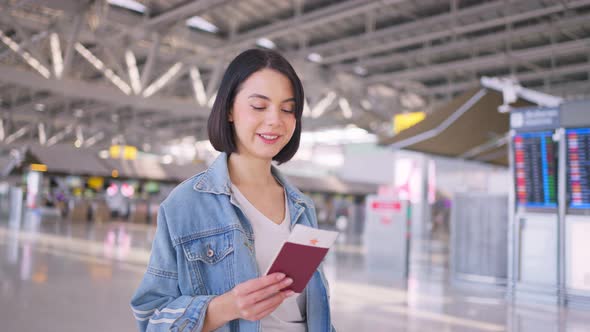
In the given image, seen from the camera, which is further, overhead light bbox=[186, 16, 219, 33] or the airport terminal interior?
overhead light bbox=[186, 16, 219, 33]

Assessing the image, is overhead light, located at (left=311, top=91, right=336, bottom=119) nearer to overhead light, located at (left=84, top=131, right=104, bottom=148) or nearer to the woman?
the woman

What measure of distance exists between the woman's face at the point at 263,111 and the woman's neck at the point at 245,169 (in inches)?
2.4

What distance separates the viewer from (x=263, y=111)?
4.86 feet

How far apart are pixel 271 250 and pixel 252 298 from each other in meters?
Answer: 0.25

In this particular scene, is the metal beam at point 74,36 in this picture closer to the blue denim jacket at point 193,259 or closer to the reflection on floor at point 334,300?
the reflection on floor at point 334,300

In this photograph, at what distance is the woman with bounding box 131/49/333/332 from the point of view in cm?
130

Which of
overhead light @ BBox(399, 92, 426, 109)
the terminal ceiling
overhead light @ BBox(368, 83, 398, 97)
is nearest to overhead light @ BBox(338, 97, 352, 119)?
the terminal ceiling

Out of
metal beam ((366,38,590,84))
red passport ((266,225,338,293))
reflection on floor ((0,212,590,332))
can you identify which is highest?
metal beam ((366,38,590,84))

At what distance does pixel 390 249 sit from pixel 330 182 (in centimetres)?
1787

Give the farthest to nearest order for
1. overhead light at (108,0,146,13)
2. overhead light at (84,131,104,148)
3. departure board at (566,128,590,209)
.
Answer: overhead light at (84,131,104,148) < overhead light at (108,0,146,13) < departure board at (566,128,590,209)

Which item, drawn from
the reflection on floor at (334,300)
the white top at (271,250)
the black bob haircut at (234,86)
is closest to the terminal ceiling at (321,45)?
the reflection on floor at (334,300)

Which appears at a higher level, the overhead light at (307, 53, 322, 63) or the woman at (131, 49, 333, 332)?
the overhead light at (307, 53, 322, 63)

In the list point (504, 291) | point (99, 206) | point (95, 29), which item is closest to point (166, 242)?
point (504, 291)

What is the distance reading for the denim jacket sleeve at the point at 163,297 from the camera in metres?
1.30
